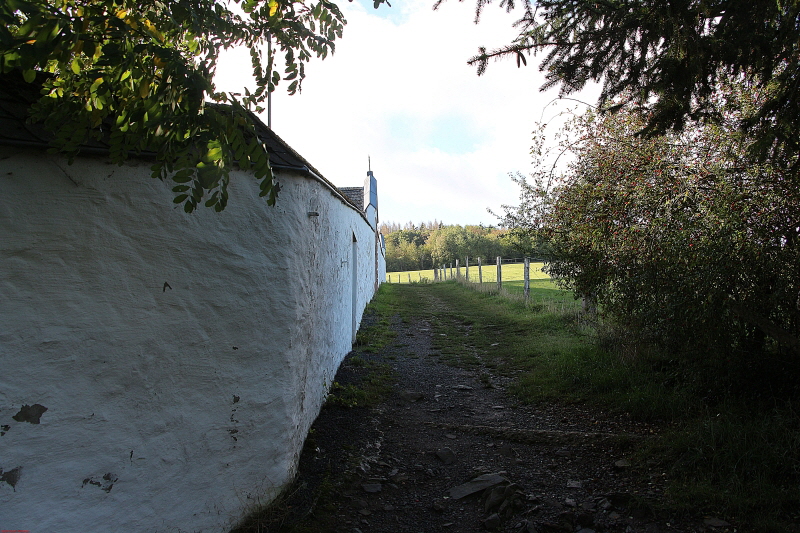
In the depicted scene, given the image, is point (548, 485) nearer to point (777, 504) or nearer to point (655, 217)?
point (777, 504)

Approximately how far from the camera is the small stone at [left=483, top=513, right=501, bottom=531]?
126 inches

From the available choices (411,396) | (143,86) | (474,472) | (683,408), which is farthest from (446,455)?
(143,86)

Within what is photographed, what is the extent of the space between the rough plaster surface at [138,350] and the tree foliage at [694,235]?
371 centimetres

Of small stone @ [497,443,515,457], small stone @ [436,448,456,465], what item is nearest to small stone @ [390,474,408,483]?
small stone @ [436,448,456,465]

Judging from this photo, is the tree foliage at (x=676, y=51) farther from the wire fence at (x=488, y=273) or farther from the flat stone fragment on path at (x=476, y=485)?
the wire fence at (x=488, y=273)

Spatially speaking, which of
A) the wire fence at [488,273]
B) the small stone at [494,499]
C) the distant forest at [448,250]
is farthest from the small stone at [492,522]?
the distant forest at [448,250]

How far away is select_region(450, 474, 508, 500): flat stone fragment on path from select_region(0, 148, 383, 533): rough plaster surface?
51.4 inches

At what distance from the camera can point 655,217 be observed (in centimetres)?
505

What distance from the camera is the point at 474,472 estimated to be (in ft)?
12.9

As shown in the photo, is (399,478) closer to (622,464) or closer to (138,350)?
(622,464)

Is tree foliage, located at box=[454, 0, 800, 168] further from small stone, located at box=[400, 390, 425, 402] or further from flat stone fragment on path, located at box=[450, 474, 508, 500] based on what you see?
small stone, located at box=[400, 390, 425, 402]

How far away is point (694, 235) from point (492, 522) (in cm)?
333

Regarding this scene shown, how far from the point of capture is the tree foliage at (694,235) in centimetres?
403

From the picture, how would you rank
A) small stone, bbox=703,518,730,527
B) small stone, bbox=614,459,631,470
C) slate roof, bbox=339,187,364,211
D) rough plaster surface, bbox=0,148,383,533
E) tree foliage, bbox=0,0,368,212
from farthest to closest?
slate roof, bbox=339,187,364,211 < small stone, bbox=614,459,631,470 < small stone, bbox=703,518,730,527 < rough plaster surface, bbox=0,148,383,533 < tree foliage, bbox=0,0,368,212
